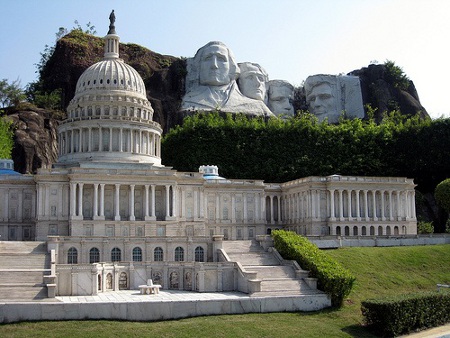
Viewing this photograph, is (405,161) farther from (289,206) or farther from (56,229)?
(56,229)

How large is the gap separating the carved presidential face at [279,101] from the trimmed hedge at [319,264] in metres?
73.9

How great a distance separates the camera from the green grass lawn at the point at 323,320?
41531mm

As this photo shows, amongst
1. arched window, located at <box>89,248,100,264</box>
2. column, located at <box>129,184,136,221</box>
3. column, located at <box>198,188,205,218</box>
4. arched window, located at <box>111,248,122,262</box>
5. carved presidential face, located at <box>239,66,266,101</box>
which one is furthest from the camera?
carved presidential face, located at <box>239,66,266,101</box>

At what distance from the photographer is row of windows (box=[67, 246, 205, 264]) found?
59.7m

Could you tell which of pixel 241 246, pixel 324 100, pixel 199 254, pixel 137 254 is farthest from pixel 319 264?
pixel 324 100

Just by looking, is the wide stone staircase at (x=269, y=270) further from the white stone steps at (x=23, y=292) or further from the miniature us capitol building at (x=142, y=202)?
the white stone steps at (x=23, y=292)

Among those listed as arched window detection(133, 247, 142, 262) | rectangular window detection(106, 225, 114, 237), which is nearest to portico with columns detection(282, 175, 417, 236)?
rectangular window detection(106, 225, 114, 237)

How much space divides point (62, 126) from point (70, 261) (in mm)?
28583

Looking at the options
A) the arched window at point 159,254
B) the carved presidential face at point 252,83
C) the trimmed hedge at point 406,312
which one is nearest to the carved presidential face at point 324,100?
the carved presidential face at point 252,83

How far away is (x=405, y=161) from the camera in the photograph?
311 ft

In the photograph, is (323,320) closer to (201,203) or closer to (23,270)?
(23,270)

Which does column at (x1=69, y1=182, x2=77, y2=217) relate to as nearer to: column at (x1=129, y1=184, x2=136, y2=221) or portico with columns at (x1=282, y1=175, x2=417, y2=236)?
column at (x1=129, y1=184, x2=136, y2=221)

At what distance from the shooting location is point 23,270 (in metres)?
51.1

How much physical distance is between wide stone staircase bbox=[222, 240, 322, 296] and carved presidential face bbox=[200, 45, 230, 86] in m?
65.1
